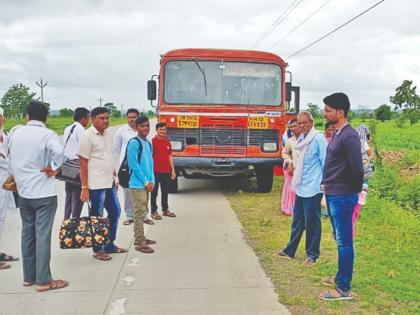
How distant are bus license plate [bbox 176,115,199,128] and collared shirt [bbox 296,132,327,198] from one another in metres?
5.13

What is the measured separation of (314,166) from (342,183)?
45.5 inches

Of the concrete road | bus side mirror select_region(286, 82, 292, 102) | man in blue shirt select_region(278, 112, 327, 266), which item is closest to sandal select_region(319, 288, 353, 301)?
the concrete road

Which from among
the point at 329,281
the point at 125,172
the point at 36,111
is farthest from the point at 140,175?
the point at 329,281

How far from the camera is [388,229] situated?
795 centimetres

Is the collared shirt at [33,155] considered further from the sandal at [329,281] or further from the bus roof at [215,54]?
the bus roof at [215,54]

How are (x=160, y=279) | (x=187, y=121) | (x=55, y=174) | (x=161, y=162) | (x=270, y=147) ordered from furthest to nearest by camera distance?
(x=270, y=147) → (x=187, y=121) → (x=161, y=162) → (x=160, y=279) → (x=55, y=174)

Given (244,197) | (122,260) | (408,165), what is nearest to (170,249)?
(122,260)

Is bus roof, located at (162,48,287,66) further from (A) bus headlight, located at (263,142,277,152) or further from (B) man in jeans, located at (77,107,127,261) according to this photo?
(B) man in jeans, located at (77,107,127,261)

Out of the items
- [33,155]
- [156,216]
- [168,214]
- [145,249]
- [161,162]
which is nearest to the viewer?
[33,155]

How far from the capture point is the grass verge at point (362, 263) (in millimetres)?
4766

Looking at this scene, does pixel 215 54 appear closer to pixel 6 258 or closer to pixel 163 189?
pixel 163 189

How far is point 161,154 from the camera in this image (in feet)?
29.2

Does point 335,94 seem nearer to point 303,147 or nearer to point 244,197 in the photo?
point 303,147

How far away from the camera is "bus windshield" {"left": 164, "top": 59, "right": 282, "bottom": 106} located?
11.1m
